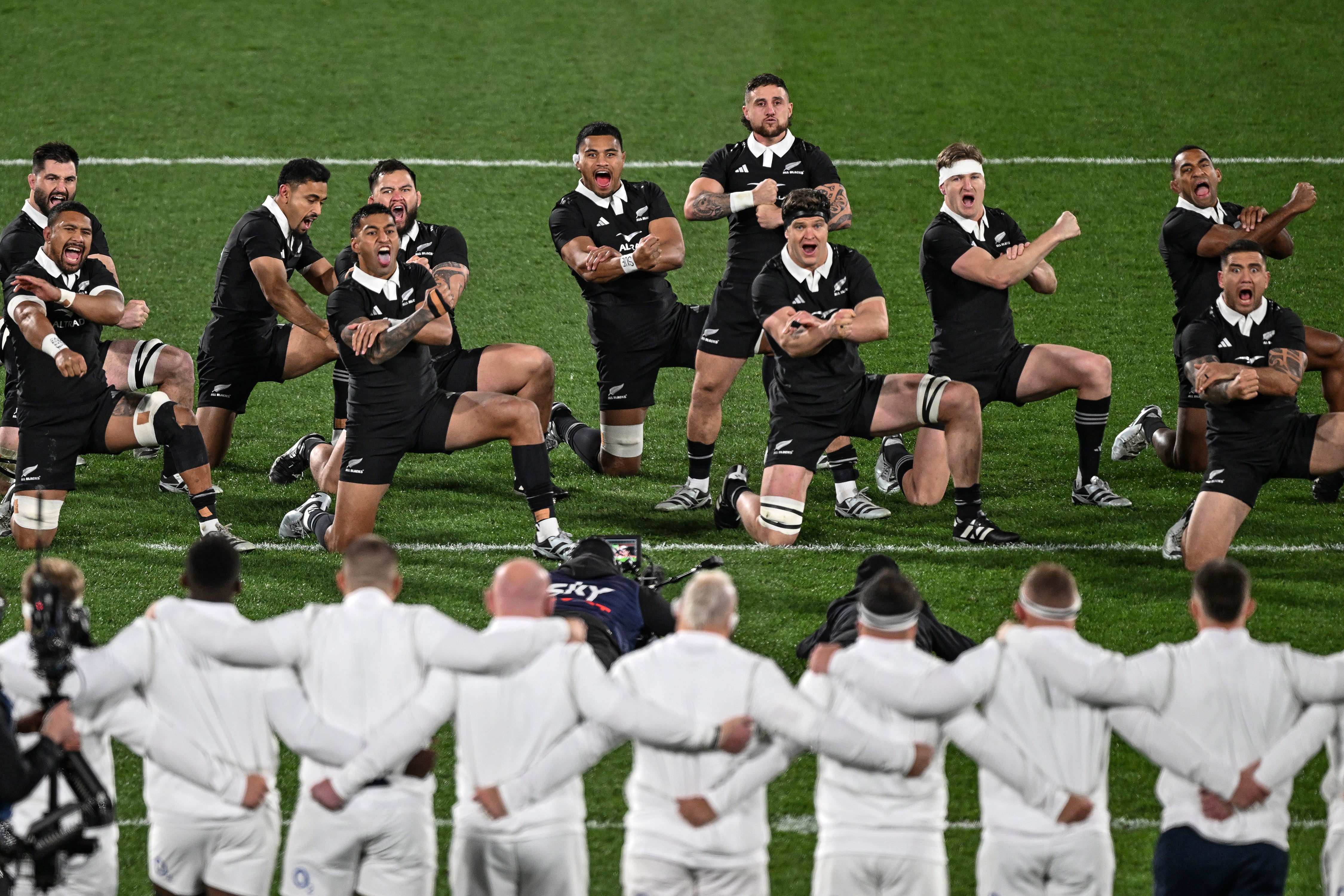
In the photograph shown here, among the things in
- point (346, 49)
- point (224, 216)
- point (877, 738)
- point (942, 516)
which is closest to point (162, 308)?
point (224, 216)

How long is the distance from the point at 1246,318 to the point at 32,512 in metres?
6.02

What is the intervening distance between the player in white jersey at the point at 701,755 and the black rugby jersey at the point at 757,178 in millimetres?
4540

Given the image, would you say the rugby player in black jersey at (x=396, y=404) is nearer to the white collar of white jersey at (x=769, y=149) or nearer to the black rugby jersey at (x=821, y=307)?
the black rugby jersey at (x=821, y=307)

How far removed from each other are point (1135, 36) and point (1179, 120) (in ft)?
→ 5.29

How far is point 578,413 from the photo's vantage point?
10469 mm

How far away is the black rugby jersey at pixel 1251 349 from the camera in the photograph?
7.75 meters

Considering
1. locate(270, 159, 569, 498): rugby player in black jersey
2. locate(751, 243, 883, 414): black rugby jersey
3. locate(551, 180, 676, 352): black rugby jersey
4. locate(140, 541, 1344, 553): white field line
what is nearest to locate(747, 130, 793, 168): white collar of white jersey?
locate(551, 180, 676, 352): black rugby jersey

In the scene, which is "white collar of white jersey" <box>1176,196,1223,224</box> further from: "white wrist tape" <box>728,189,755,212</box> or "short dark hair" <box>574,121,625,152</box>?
"short dark hair" <box>574,121,625,152</box>

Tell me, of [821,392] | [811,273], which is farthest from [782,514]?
[811,273]

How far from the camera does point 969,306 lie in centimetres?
866

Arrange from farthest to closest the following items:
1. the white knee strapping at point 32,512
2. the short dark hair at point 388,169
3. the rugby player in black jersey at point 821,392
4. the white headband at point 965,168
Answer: the short dark hair at point 388,169 < the white headband at point 965,168 < the white knee strapping at point 32,512 < the rugby player in black jersey at point 821,392

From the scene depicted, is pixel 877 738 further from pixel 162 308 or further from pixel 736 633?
pixel 162 308

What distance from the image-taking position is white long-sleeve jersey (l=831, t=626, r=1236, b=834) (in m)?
4.79

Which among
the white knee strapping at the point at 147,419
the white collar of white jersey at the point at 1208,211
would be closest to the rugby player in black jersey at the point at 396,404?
the white knee strapping at the point at 147,419
